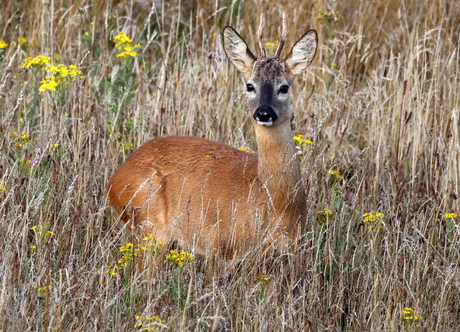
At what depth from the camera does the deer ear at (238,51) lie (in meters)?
4.63

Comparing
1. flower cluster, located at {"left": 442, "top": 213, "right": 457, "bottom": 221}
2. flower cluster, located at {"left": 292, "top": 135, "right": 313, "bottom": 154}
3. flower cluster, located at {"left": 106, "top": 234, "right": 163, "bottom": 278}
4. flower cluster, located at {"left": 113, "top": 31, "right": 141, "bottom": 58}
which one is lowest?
flower cluster, located at {"left": 106, "top": 234, "right": 163, "bottom": 278}

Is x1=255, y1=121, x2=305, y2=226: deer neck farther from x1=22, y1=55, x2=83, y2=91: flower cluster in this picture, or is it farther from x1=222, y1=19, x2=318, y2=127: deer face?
x1=22, y1=55, x2=83, y2=91: flower cluster

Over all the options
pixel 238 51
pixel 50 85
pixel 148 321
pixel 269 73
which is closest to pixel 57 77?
pixel 50 85

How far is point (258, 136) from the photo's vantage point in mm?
4375

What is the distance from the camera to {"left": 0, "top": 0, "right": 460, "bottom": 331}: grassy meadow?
3.74 m

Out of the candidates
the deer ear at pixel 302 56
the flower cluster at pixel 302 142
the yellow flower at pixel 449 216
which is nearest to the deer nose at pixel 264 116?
the deer ear at pixel 302 56

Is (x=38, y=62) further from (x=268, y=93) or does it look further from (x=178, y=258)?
(x=178, y=258)

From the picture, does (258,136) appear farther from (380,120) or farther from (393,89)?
(393,89)

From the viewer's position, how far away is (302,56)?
4.63 m

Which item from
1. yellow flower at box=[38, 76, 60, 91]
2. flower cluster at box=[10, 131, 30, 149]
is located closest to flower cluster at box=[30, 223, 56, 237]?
flower cluster at box=[10, 131, 30, 149]

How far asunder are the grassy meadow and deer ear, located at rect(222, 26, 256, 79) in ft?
2.24

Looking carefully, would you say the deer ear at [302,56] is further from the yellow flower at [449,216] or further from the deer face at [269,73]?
the yellow flower at [449,216]

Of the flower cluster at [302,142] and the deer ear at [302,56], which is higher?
the deer ear at [302,56]

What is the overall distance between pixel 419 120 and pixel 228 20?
2504 millimetres
